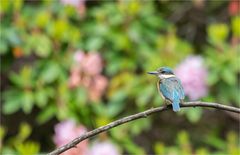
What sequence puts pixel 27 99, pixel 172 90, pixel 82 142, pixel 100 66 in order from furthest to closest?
pixel 100 66
pixel 27 99
pixel 82 142
pixel 172 90

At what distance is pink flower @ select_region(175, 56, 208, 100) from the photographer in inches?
138

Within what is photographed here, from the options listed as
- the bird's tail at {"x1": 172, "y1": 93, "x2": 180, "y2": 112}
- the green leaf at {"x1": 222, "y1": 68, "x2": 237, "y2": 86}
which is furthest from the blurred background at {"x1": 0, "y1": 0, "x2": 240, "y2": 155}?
the bird's tail at {"x1": 172, "y1": 93, "x2": 180, "y2": 112}

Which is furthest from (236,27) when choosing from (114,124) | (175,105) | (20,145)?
(114,124)

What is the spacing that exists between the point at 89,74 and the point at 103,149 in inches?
16.3

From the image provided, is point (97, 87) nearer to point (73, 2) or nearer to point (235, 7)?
point (73, 2)

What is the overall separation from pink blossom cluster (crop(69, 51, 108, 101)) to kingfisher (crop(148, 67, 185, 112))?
1238 millimetres

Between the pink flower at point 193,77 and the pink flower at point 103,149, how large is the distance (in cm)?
47

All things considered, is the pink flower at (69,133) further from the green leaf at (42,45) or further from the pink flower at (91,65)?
the green leaf at (42,45)

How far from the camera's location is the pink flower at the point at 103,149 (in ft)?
11.1

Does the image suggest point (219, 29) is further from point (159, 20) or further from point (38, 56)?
point (38, 56)

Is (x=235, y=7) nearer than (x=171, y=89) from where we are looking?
No

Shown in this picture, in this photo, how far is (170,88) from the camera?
2145 millimetres

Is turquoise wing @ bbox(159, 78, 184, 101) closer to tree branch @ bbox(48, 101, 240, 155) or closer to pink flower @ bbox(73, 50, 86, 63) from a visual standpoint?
tree branch @ bbox(48, 101, 240, 155)

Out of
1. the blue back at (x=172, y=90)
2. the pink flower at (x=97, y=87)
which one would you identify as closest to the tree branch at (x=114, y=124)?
the blue back at (x=172, y=90)
